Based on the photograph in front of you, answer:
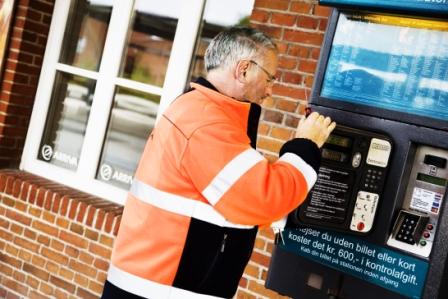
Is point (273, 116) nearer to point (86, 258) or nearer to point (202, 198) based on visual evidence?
point (202, 198)

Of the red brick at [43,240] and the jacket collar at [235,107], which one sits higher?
the jacket collar at [235,107]

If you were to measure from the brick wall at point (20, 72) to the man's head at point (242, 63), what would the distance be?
2.58m

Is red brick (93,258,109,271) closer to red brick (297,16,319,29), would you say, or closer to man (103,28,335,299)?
man (103,28,335,299)

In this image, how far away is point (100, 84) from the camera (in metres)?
4.18

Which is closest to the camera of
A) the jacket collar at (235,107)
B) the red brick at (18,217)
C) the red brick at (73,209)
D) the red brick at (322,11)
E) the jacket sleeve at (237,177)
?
the jacket sleeve at (237,177)

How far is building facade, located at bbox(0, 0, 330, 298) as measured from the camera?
12.7ft

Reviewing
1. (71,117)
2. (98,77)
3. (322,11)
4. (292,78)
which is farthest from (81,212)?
(322,11)

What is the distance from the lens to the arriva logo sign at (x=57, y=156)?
169 inches

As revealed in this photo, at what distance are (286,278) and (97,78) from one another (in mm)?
2355

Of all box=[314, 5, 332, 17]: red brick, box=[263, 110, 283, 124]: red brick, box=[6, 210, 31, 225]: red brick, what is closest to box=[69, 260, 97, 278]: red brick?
box=[6, 210, 31, 225]: red brick

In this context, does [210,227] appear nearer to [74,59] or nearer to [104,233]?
[104,233]

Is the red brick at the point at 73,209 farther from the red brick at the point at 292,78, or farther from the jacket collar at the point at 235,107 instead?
the jacket collar at the point at 235,107

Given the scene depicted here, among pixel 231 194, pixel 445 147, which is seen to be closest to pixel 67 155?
pixel 231 194

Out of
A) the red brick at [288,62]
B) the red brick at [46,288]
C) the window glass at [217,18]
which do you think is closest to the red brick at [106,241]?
the red brick at [46,288]
